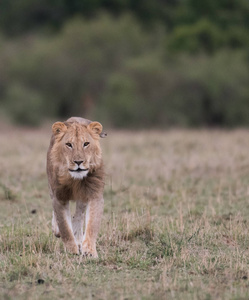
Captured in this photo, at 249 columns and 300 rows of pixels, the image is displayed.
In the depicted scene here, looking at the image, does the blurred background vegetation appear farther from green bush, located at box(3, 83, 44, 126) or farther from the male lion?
the male lion

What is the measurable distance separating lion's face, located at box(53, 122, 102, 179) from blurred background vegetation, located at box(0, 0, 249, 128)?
22.3 meters

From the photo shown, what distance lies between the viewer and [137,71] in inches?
1166

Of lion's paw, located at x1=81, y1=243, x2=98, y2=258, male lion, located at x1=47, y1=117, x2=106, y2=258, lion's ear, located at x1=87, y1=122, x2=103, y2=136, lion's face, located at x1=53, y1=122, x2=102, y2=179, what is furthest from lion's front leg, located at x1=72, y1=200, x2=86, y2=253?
lion's ear, located at x1=87, y1=122, x2=103, y2=136

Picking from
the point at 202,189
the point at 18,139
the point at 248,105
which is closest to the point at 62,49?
the point at 248,105

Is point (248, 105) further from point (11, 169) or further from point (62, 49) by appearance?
point (11, 169)

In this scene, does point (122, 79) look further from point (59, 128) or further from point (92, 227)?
point (92, 227)

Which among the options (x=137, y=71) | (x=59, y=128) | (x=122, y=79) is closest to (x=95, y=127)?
(x=59, y=128)

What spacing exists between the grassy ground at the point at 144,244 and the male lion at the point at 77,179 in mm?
224

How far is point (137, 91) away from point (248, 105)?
518 centimetres

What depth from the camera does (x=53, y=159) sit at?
6312 mm

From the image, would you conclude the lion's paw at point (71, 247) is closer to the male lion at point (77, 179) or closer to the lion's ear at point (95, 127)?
the male lion at point (77, 179)

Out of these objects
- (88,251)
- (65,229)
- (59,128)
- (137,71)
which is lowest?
(88,251)

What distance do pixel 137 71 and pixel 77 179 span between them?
2385cm

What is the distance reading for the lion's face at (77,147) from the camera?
19.6 feet
